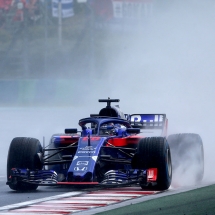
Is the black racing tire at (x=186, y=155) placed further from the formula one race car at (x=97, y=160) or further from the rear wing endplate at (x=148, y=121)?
the rear wing endplate at (x=148, y=121)

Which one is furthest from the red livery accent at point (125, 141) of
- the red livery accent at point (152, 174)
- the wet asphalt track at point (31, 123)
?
the wet asphalt track at point (31, 123)

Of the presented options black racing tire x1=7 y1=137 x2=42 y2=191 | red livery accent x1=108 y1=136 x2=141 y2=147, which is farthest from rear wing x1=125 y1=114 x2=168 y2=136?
black racing tire x1=7 y1=137 x2=42 y2=191

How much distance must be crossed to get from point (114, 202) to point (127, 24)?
43076 mm

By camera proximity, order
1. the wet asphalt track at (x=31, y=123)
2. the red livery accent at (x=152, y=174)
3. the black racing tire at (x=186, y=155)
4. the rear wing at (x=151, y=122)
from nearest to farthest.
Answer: the red livery accent at (x=152, y=174), the black racing tire at (x=186, y=155), the rear wing at (x=151, y=122), the wet asphalt track at (x=31, y=123)

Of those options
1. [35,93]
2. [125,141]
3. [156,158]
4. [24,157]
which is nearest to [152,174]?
[156,158]

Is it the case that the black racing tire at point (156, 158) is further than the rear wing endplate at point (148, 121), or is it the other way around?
the rear wing endplate at point (148, 121)

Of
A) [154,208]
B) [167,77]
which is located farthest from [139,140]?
[167,77]

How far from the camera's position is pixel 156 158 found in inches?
497

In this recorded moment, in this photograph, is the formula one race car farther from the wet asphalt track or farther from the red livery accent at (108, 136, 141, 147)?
the wet asphalt track

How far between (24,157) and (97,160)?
48.5 inches

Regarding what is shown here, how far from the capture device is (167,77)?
119 feet

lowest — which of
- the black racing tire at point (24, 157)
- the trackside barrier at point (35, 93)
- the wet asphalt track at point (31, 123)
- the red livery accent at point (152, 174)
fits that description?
the wet asphalt track at point (31, 123)

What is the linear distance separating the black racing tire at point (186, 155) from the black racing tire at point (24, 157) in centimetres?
285

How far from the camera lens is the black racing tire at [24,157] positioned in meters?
13.2
